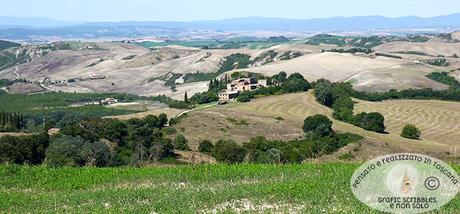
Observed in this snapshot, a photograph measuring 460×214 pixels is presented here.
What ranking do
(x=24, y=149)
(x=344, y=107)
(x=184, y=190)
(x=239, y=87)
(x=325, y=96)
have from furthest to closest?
(x=239, y=87), (x=325, y=96), (x=344, y=107), (x=24, y=149), (x=184, y=190)

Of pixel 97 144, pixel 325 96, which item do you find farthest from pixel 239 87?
pixel 97 144

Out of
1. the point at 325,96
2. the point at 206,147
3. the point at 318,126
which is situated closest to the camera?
the point at 206,147

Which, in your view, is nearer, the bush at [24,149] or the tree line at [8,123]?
the bush at [24,149]

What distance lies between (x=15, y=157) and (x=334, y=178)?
1206 inches

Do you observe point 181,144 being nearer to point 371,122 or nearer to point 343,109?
point 371,122

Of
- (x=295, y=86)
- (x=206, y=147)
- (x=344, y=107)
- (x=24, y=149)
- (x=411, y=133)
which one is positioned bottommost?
(x=411, y=133)

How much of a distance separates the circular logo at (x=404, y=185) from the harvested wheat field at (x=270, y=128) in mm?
43473

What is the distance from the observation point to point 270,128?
7500cm

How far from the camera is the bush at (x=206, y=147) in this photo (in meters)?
59.7

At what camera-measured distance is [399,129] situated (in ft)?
273

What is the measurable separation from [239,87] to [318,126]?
184 ft

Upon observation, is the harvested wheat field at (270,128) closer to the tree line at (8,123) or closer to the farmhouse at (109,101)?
the tree line at (8,123)

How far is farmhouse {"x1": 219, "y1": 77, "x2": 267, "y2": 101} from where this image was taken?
11236cm

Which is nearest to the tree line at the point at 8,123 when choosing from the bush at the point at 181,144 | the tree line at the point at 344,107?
the bush at the point at 181,144
